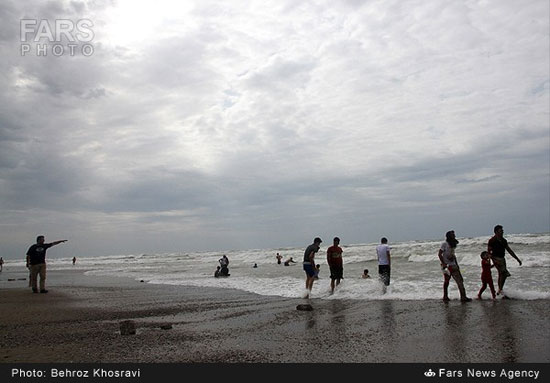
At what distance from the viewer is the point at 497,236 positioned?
34.1 ft

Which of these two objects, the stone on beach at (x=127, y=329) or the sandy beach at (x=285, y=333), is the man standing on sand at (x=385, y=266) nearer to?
the sandy beach at (x=285, y=333)

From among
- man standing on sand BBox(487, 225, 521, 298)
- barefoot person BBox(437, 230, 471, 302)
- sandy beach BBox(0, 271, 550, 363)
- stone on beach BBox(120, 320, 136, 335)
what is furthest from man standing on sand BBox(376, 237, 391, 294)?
stone on beach BBox(120, 320, 136, 335)

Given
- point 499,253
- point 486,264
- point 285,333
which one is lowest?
point 285,333

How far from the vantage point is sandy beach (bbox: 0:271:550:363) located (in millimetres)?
5551

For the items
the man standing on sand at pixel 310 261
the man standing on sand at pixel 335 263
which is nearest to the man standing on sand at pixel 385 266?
the man standing on sand at pixel 335 263

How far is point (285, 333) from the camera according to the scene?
23.5 feet

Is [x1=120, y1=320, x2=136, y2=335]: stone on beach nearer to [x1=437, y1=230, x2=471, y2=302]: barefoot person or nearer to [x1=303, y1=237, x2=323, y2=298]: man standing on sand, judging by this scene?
[x1=303, y1=237, x2=323, y2=298]: man standing on sand

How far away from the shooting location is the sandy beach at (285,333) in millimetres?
5551

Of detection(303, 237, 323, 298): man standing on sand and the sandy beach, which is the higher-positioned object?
detection(303, 237, 323, 298): man standing on sand

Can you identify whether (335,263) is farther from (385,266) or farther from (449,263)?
(449,263)

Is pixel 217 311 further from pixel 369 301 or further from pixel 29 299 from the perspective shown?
pixel 29 299

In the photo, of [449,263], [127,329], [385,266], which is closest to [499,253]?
[449,263]

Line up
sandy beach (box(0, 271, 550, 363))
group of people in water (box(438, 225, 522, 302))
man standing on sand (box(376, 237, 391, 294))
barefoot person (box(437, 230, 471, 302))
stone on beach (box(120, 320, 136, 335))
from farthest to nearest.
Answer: man standing on sand (box(376, 237, 391, 294)), barefoot person (box(437, 230, 471, 302)), group of people in water (box(438, 225, 522, 302)), stone on beach (box(120, 320, 136, 335)), sandy beach (box(0, 271, 550, 363))
